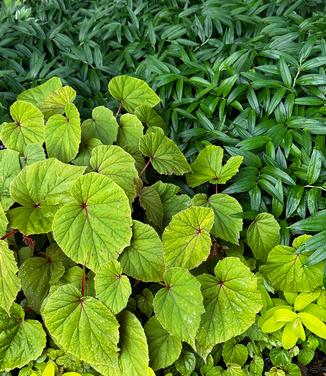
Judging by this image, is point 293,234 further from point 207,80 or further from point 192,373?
point 207,80

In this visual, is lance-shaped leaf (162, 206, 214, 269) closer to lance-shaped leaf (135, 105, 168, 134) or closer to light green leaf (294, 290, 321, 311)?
light green leaf (294, 290, 321, 311)

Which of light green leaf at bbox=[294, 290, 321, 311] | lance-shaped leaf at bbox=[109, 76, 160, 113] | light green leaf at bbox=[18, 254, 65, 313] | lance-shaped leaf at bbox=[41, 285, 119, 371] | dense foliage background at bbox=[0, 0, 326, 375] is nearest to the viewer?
lance-shaped leaf at bbox=[41, 285, 119, 371]

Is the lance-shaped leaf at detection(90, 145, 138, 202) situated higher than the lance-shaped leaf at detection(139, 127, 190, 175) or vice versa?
the lance-shaped leaf at detection(90, 145, 138, 202)

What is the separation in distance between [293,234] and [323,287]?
0.26 m

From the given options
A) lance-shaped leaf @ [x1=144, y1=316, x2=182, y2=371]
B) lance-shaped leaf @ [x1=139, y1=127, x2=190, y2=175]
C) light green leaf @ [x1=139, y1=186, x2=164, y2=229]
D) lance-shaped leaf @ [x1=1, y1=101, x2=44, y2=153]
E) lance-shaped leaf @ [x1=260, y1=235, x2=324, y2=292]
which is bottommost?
lance-shaped leaf @ [x1=144, y1=316, x2=182, y2=371]

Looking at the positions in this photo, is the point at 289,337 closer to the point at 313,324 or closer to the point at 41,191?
the point at 313,324

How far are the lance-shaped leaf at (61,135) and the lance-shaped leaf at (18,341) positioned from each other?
23.2 inches

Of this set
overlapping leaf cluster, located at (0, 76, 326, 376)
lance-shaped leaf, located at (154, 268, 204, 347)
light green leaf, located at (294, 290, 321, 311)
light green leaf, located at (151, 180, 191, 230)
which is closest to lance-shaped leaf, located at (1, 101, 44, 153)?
overlapping leaf cluster, located at (0, 76, 326, 376)

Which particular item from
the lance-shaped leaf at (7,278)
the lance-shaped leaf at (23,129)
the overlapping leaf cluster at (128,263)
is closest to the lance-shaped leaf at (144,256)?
the overlapping leaf cluster at (128,263)

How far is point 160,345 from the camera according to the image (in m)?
1.96

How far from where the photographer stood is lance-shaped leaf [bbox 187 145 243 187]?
2215 millimetres

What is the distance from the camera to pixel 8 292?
1.80m

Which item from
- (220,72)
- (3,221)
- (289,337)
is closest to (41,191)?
(3,221)

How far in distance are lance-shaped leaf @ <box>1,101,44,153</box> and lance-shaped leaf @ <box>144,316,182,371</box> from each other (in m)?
0.83
